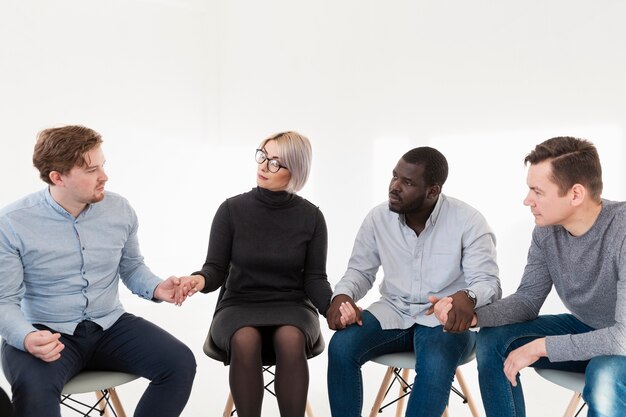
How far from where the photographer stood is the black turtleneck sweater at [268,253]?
2.74 metres

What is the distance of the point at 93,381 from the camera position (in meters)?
2.25

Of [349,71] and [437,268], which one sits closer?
[437,268]

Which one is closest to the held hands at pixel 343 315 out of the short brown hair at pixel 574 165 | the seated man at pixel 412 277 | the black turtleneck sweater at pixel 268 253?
the seated man at pixel 412 277

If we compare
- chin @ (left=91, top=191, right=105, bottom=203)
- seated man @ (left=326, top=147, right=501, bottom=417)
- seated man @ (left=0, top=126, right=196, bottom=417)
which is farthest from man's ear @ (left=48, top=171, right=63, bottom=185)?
seated man @ (left=326, top=147, right=501, bottom=417)

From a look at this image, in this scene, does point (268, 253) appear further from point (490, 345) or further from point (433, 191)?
point (490, 345)

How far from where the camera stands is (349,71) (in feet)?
17.1

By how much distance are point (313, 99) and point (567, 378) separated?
367 cm

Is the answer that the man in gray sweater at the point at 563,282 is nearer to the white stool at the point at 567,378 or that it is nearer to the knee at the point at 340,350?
the white stool at the point at 567,378

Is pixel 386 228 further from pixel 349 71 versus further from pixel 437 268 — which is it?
pixel 349 71

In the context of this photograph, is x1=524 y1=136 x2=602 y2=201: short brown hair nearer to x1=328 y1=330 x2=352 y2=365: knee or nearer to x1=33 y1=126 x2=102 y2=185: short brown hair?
x1=328 y1=330 x2=352 y2=365: knee

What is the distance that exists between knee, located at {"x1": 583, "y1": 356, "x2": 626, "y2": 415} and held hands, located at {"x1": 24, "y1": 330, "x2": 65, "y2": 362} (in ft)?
5.22

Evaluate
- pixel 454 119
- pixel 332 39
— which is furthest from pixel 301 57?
pixel 454 119

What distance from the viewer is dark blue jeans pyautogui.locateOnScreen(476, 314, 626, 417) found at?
2027mm

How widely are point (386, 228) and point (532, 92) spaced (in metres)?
1.79
